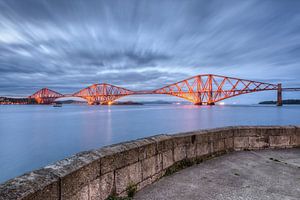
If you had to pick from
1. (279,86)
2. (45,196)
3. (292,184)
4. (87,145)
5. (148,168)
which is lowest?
(87,145)

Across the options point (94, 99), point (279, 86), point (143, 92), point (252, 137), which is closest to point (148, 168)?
point (252, 137)

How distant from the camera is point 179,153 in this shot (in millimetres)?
4426

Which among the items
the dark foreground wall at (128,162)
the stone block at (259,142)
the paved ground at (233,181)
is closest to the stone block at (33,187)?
the dark foreground wall at (128,162)

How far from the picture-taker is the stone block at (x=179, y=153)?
4.34 metres

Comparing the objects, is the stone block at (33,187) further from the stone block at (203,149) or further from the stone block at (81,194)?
the stone block at (203,149)

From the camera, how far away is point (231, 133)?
569 cm

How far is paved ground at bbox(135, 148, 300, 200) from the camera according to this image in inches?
124

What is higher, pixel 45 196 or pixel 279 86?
pixel 279 86

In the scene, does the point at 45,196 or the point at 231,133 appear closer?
the point at 45,196

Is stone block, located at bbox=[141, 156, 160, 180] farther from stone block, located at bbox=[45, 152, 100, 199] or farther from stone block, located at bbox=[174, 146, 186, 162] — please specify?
stone block, located at bbox=[45, 152, 100, 199]

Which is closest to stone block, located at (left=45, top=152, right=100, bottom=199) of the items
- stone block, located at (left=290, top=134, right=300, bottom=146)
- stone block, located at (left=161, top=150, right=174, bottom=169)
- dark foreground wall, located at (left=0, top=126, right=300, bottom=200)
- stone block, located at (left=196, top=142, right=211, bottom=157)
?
dark foreground wall, located at (left=0, top=126, right=300, bottom=200)

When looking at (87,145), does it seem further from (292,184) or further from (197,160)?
(292,184)

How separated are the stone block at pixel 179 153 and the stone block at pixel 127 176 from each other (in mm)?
1124

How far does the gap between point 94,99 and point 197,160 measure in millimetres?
134787
